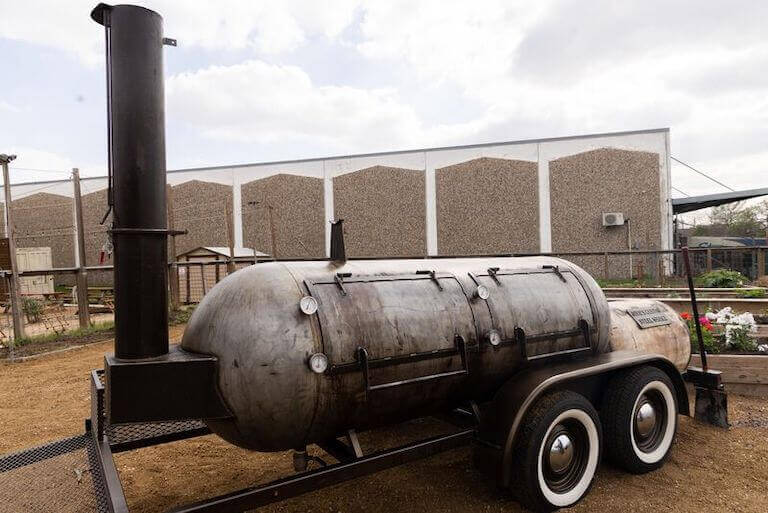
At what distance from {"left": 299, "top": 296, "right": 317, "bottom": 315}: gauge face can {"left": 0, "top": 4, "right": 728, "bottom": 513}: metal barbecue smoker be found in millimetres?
12

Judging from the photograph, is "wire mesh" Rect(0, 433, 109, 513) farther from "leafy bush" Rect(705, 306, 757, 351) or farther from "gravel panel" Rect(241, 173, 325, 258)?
"gravel panel" Rect(241, 173, 325, 258)

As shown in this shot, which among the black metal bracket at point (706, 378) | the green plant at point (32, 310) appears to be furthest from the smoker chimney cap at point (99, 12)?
the green plant at point (32, 310)

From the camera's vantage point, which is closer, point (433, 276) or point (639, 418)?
point (433, 276)

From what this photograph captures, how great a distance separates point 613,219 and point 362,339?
24405 mm

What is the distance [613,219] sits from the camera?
2455 cm

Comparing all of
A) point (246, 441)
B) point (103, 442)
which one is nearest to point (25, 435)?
point (103, 442)

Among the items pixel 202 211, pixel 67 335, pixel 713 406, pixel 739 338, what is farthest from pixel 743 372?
pixel 202 211

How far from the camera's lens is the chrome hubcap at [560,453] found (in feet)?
12.3

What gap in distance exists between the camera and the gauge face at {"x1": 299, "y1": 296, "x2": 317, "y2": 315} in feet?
9.71

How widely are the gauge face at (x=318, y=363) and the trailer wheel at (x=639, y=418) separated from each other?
8.76 ft

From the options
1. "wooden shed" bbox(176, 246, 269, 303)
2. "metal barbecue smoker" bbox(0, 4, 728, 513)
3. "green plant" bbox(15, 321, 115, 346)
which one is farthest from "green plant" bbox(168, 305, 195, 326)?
"metal barbecue smoker" bbox(0, 4, 728, 513)

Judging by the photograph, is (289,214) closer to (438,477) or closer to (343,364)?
(438,477)

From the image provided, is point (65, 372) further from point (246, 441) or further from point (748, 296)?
point (748, 296)

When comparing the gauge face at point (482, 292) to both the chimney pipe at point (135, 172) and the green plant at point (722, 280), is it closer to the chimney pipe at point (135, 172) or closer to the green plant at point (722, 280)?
the chimney pipe at point (135, 172)
